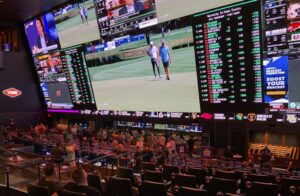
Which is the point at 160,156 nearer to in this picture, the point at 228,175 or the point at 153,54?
the point at 228,175

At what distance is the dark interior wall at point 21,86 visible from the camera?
17.9 metres

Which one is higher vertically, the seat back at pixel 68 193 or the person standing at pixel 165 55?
the person standing at pixel 165 55

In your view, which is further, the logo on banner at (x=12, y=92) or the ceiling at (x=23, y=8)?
the logo on banner at (x=12, y=92)

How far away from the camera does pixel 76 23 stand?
13.9 metres

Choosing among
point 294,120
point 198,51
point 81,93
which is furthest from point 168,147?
point 81,93

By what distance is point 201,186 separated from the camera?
5.67 meters

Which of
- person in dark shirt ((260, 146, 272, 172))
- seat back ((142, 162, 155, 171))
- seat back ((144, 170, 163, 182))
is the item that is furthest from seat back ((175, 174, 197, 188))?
person in dark shirt ((260, 146, 272, 172))

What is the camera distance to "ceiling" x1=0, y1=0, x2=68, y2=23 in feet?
47.9

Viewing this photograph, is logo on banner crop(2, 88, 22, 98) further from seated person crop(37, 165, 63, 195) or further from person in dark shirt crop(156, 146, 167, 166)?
seated person crop(37, 165, 63, 195)

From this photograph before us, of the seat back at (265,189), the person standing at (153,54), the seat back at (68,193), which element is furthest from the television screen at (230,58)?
the seat back at (68,193)

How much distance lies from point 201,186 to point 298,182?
1696 millimetres

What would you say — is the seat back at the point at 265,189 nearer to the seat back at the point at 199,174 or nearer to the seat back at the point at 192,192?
the seat back at the point at 192,192

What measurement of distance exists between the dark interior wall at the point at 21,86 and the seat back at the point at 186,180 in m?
14.7

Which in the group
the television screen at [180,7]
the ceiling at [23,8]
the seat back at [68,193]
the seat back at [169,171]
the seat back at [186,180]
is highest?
the ceiling at [23,8]
